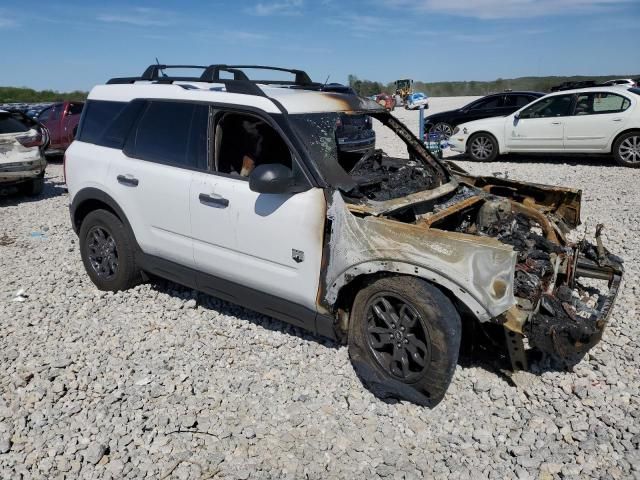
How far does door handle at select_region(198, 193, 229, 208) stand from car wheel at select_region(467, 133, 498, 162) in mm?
9651

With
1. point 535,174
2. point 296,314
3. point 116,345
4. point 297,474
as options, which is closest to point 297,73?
point 296,314

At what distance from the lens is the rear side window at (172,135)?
4.25 m

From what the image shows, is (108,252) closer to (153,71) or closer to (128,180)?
(128,180)

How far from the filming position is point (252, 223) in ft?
12.7

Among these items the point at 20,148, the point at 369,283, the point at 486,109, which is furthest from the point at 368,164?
the point at 486,109

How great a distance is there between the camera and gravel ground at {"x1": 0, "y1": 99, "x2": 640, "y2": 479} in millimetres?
3039

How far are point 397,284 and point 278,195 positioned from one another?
3.36 feet

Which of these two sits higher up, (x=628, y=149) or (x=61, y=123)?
(x=628, y=149)

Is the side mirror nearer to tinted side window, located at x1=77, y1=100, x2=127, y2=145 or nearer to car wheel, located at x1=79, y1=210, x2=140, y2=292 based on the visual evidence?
car wheel, located at x1=79, y1=210, x2=140, y2=292

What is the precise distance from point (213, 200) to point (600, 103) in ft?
32.1

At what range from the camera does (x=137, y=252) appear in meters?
4.88

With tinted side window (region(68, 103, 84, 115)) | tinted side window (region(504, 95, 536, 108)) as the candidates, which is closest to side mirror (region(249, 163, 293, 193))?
tinted side window (region(504, 95, 536, 108))

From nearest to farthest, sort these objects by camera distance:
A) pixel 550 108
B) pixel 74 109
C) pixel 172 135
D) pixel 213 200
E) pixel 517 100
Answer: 1. pixel 213 200
2. pixel 172 135
3. pixel 550 108
4. pixel 517 100
5. pixel 74 109

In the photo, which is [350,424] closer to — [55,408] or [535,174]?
[55,408]
